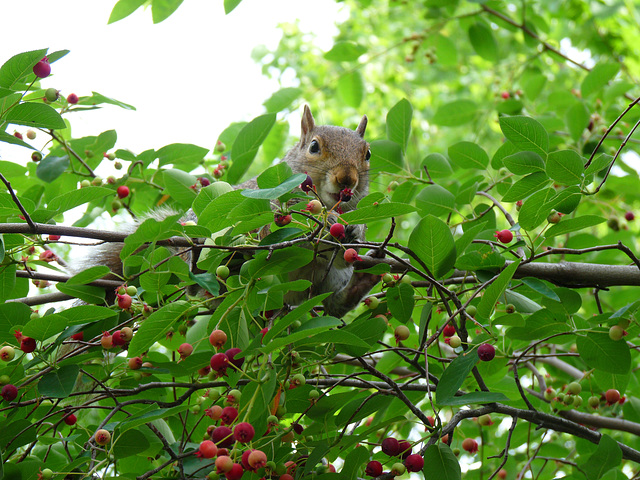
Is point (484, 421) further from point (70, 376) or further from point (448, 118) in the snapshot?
point (448, 118)

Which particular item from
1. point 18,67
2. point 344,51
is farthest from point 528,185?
point 344,51

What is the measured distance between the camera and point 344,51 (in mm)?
2168

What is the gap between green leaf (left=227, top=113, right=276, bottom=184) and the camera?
1.55 metres

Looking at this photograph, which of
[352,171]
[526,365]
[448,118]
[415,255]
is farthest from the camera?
[448,118]

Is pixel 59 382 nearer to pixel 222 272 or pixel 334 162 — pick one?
pixel 222 272

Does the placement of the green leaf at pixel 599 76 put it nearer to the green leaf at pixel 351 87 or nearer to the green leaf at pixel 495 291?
the green leaf at pixel 351 87

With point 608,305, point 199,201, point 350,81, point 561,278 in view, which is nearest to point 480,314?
point 561,278

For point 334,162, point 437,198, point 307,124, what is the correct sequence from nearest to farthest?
point 437,198
point 334,162
point 307,124

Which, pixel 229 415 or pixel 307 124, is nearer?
pixel 229 415

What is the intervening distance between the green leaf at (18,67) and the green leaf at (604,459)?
4.16 ft

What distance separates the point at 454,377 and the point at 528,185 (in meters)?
0.42

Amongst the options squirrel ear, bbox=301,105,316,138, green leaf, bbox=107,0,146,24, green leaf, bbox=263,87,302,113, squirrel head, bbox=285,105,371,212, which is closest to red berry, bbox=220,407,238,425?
green leaf, bbox=107,0,146,24

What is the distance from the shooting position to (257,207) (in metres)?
0.99

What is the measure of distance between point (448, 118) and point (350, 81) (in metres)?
0.49
